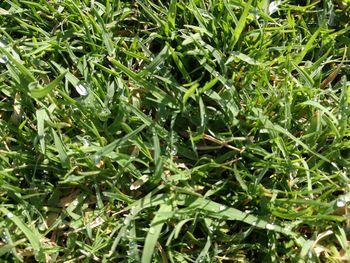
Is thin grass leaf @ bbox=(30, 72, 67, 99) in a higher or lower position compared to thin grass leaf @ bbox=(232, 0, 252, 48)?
higher

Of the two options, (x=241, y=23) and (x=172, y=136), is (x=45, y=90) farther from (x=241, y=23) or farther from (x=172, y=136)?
(x=241, y=23)

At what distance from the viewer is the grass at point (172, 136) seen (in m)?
1.57

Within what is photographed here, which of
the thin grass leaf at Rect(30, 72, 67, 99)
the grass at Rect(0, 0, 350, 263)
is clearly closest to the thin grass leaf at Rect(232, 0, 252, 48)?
the grass at Rect(0, 0, 350, 263)

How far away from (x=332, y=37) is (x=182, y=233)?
81cm

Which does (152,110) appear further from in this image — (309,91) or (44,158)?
(309,91)

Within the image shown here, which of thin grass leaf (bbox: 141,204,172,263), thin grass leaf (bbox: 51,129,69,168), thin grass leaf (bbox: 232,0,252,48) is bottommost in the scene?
thin grass leaf (bbox: 141,204,172,263)

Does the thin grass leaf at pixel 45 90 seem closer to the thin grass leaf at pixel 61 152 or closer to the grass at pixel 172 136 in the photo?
the grass at pixel 172 136

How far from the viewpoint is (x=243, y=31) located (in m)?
1.77

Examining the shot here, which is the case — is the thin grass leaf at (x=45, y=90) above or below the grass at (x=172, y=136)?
above

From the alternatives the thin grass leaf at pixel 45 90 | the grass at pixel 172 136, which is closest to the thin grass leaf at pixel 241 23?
the grass at pixel 172 136

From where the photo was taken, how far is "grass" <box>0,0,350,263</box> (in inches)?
61.7

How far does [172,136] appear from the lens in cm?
163

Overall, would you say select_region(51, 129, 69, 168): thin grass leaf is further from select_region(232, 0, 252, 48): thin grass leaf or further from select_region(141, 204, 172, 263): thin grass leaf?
select_region(232, 0, 252, 48): thin grass leaf

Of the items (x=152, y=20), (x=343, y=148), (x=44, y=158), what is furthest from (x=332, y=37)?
(x=44, y=158)
